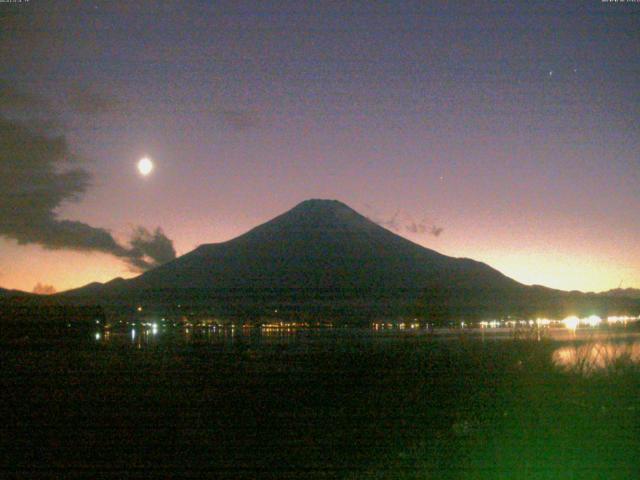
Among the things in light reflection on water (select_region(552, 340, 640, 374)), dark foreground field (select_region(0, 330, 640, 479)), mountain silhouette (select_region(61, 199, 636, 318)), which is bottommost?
dark foreground field (select_region(0, 330, 640, 479))

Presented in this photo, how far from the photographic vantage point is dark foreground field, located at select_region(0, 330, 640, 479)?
5008 mm

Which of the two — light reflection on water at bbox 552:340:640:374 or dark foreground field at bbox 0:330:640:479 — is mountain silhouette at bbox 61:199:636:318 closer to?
dark foreground field at bbox 0:330:640:479

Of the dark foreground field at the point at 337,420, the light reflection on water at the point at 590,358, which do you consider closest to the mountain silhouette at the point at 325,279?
the dark foreground field at the point at 337,420

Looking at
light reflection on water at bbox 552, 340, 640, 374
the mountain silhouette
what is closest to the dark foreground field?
light reflection on water at bbox 552, 340, 640, 374

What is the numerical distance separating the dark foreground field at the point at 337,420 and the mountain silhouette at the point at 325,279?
1228cm

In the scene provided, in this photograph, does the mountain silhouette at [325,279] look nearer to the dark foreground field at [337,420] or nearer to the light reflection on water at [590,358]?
the dark foreground field at [337,420]

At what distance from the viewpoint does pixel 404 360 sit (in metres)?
9.46

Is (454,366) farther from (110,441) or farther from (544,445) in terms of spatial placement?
(110,441)

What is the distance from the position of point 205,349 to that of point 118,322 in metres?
17.7

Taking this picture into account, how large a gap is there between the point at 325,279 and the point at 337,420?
42728 millimetres

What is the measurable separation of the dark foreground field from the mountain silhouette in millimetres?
12278

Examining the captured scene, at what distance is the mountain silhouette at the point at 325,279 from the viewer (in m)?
32.1

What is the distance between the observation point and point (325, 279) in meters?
49.1

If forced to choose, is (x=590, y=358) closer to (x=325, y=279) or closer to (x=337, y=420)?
(x=337, y=420)
